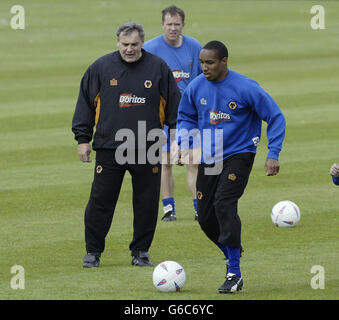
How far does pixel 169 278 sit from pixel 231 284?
0.54 m

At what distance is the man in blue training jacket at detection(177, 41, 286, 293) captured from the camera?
8.93 m

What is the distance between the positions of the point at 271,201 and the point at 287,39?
25.1 m

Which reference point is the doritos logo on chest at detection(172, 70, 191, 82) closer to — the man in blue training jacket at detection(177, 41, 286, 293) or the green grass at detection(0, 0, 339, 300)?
the green grass at detection(0, 0, 339, 300)

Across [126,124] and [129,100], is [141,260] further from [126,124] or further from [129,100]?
[129,100]

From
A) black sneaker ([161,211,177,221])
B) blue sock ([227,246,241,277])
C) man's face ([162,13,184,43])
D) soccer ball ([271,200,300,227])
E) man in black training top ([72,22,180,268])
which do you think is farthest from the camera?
black sneaker ([161,211,177,221])

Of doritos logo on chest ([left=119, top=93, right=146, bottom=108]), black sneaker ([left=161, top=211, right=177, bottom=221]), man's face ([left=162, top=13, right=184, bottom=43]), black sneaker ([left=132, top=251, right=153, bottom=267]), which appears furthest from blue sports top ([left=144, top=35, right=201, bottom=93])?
black sneaker ([left=132, top=251, right=153, bottom=267])

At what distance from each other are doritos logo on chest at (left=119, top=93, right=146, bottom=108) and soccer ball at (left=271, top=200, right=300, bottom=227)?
2753 mm

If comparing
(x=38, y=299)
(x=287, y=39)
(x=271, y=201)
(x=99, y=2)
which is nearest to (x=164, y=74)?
(x=38, y=299)

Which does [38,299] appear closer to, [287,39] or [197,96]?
[197,96]

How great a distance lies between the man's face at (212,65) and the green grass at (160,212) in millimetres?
1883

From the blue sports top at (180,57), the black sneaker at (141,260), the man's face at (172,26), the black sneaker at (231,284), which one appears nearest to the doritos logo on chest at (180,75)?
the blue sports top at (180,57)

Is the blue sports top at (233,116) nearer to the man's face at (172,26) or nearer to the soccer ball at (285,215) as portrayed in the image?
the soccer ball at (285,215)

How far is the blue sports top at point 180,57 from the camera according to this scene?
1269cm

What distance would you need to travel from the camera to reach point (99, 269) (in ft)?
32.5
